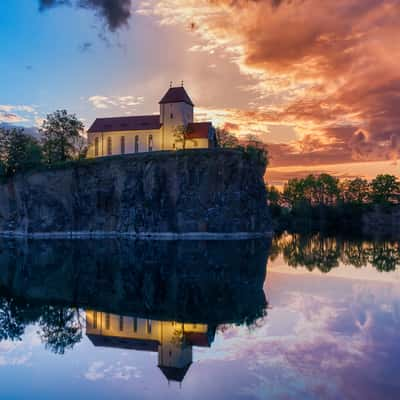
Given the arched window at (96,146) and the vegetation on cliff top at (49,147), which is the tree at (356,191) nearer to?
the vegetation on cliff top at (49,147)

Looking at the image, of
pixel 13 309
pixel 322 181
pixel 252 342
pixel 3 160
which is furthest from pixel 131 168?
pixel 322 181

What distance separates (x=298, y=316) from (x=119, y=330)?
21.1 ft

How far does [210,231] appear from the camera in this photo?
60.5 metres

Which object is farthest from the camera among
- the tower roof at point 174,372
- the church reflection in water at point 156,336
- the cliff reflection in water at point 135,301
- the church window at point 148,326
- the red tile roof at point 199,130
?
the red tile roof at point 199,130

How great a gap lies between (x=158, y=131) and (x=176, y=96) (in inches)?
250

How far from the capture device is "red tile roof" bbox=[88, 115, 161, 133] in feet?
242

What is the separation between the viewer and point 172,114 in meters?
72.0

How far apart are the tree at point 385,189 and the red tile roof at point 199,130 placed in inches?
2488

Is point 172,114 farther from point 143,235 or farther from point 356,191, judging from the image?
point 356,191

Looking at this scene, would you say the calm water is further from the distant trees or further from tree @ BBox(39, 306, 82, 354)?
the distant trees

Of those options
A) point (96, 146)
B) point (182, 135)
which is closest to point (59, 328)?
point (182, 135)

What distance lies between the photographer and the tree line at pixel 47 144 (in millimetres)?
73188

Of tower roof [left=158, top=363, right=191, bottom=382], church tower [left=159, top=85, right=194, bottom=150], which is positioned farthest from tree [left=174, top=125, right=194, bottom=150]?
tower roof [left=158, top=363, right=191, bottom=382]

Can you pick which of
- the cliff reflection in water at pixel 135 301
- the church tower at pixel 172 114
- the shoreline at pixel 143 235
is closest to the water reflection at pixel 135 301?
the cliff reflection in water at pixel 135 301
